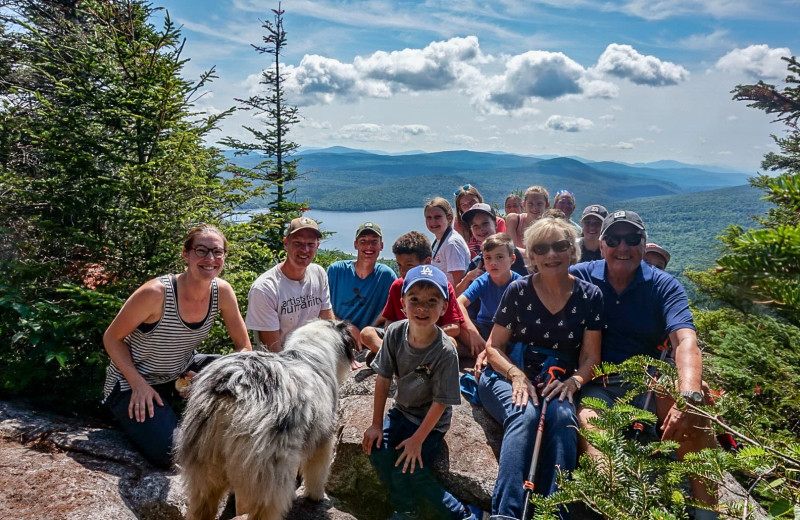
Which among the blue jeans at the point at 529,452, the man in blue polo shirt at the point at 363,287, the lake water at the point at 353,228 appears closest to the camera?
the blue jeans at the point at 529,452

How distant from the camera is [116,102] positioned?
507 cm

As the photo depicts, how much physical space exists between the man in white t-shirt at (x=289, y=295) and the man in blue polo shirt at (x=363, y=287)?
0.43 meters

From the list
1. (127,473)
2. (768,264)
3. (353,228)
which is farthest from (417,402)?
(353,228)

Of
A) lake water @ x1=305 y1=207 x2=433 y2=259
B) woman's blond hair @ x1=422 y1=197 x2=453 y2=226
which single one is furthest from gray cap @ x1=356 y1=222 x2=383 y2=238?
woman's blond hair @ x1=422 y1=197 x2=453 y2=226

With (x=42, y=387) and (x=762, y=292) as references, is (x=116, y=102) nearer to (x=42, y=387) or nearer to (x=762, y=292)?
(x=42, y=387)

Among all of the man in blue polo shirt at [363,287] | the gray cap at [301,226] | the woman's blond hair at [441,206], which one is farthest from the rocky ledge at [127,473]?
the woman's blond hair at [441,206]

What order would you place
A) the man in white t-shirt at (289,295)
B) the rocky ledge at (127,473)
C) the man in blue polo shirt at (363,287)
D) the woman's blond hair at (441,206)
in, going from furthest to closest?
the woman's blond hair at (441,206) → the man in blue polo shirt at (363,287) → the man in white t-shirt at (289,295) → the rocky ledge at (127,473)

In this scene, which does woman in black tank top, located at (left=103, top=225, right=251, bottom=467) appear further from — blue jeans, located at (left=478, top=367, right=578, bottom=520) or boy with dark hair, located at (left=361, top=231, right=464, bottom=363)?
blue jeans, located at (left=478, top=367, right=578, bottom=520)

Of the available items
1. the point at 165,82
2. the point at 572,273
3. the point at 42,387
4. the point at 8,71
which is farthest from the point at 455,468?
the point at 8,71

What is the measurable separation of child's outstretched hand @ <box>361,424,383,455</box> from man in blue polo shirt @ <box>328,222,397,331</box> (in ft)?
5.93

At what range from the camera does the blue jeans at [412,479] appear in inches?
127

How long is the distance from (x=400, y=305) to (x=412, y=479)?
1624 mm

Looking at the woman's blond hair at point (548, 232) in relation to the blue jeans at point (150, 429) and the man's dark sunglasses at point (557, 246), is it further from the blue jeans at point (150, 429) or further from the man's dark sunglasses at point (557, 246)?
the blue jeans at point (150, 429)

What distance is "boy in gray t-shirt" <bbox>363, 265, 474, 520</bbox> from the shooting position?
3.26m
